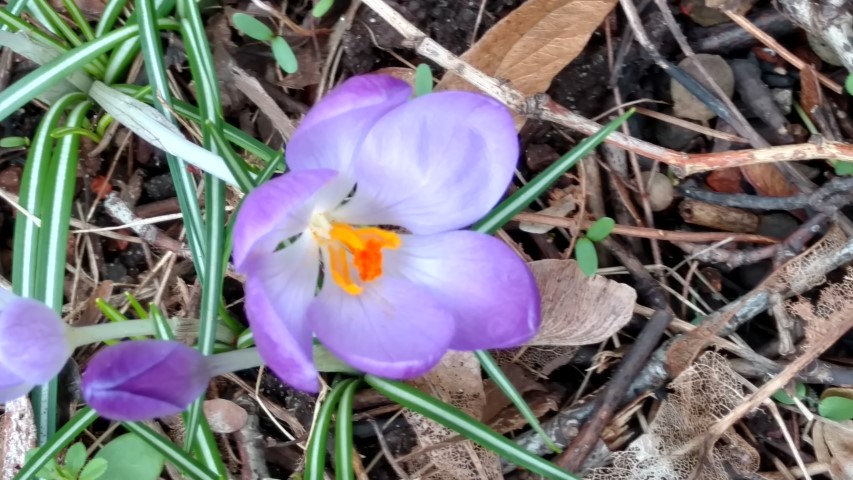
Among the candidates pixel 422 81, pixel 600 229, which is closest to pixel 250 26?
pixel 422 81

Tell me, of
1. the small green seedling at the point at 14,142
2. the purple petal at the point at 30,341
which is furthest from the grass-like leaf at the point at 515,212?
the small green seedling at the point at 14,142

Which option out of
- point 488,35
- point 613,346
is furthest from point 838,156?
point 488,35

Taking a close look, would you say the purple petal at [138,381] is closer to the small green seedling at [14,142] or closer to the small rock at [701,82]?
the small green seedling at [14,142]

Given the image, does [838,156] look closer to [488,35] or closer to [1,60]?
[488,35]

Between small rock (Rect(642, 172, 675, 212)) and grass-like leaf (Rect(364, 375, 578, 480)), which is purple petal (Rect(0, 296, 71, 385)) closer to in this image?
grass-like leaf (Rect(364, 375, 578, 480))

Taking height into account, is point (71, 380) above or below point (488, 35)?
below

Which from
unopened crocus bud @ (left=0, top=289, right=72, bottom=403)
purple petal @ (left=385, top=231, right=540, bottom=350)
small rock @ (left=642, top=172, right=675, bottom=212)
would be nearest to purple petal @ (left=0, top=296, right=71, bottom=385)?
unopened crocus bud @ (left=0, top=289, right=72, bottom=403)
